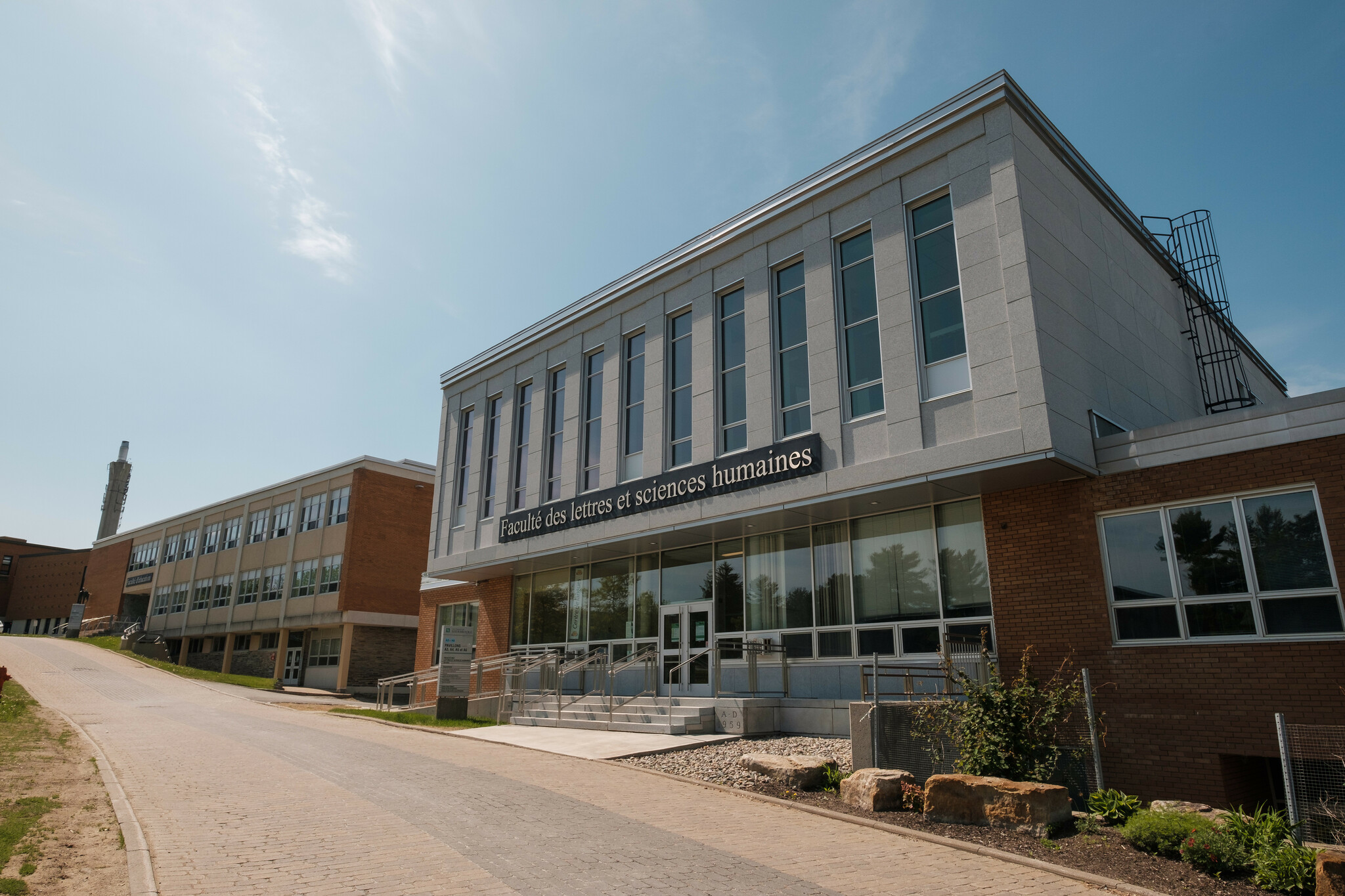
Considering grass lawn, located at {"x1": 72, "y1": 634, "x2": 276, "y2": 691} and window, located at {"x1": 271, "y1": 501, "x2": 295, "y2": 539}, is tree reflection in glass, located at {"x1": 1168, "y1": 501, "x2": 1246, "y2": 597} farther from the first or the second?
window, located at {"x1": 271, "y1": 501, "x2": 295, "y2": 539}

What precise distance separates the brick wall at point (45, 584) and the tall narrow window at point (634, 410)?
77.8m

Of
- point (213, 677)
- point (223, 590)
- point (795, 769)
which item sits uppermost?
point (223, 590)

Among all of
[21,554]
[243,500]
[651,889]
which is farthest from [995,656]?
[21,554]

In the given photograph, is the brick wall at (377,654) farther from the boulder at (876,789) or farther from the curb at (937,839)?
the boulder at (876,789)

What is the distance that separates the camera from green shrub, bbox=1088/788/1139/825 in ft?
29.1

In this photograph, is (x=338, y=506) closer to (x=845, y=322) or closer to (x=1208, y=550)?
(x=845, y=322)

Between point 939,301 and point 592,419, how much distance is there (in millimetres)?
10364

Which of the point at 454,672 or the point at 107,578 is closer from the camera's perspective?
the point at 454,672

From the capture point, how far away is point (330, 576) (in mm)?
41000

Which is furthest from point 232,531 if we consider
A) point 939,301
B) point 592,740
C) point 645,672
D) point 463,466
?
point 939,301

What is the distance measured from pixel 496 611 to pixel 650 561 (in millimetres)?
7017

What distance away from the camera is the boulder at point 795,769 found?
10.7m

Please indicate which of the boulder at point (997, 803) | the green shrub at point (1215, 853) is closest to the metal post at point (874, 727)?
the boulder at point (997, 803)

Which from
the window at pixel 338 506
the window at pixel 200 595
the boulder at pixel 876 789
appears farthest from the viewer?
the window at pixel 200 595
